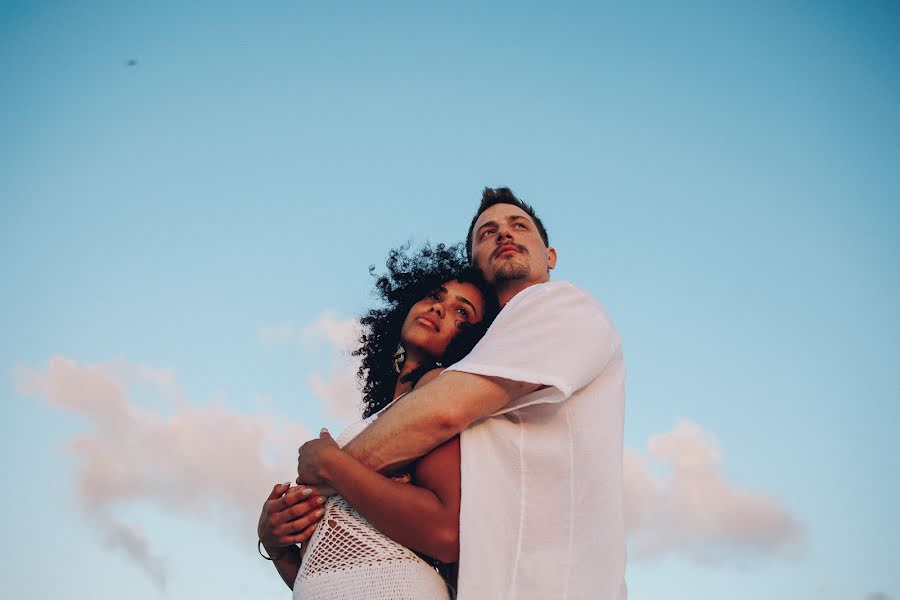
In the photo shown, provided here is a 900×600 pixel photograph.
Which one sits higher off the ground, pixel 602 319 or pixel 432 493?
pixel 602 319

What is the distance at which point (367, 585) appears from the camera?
3.41 m

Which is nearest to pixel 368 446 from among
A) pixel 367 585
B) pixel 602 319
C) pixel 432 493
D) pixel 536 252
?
pixel 432 493

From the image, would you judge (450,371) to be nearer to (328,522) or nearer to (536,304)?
(536,304)

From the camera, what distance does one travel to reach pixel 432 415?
11.9ft

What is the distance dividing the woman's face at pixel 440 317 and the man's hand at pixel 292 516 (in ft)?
4.75

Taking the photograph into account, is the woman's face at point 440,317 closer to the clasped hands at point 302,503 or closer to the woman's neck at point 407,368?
the woman's neck at point 407,368

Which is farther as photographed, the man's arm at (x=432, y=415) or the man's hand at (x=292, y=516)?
the man's hand at (x=292, y=516)

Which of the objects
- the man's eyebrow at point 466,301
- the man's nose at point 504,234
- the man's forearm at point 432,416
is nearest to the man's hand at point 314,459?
the man's forearm at point 432,416

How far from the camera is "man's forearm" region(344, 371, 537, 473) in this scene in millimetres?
3631

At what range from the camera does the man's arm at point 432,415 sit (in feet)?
11.9

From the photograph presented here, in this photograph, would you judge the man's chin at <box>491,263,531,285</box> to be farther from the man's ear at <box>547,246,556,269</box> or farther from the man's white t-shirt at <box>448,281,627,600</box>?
the man's white t-shirt at <box>448,281,627,600</box>

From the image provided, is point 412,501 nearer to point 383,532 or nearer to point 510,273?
point 383,532

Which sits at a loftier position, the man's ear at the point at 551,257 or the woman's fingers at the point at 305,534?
the man's ear at the point at 551,257

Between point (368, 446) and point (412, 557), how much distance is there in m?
0.55
